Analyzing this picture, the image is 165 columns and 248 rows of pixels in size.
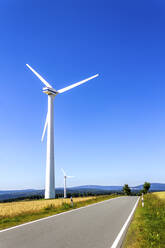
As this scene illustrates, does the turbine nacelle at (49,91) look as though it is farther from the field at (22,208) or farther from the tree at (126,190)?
the tree at (126,190)

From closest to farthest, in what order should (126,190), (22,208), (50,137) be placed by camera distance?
(22,208), (50,137), (126,190)

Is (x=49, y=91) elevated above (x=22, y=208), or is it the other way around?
(x=49, y=91)

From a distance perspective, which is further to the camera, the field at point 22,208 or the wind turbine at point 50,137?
the wind turbine at point 50,137

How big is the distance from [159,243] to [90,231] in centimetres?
255

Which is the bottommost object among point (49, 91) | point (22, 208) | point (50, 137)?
point (22, 208)

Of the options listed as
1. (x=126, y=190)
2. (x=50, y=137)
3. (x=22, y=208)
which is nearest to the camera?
(x=22, y=208)

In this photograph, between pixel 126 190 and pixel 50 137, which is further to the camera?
pixel 126 190

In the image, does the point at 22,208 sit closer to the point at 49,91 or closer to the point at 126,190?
the point at 49,91

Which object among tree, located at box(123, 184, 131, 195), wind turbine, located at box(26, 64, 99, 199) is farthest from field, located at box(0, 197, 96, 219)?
tree, located at box(123, 184, 131, 195)

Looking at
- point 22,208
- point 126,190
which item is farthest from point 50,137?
point 126,190

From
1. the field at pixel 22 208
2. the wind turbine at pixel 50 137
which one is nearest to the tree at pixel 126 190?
the wind turbine at pixel 50 137

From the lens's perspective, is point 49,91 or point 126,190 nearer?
point 49,91

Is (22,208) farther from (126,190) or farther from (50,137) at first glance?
(126,190)

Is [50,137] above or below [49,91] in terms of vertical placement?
below
